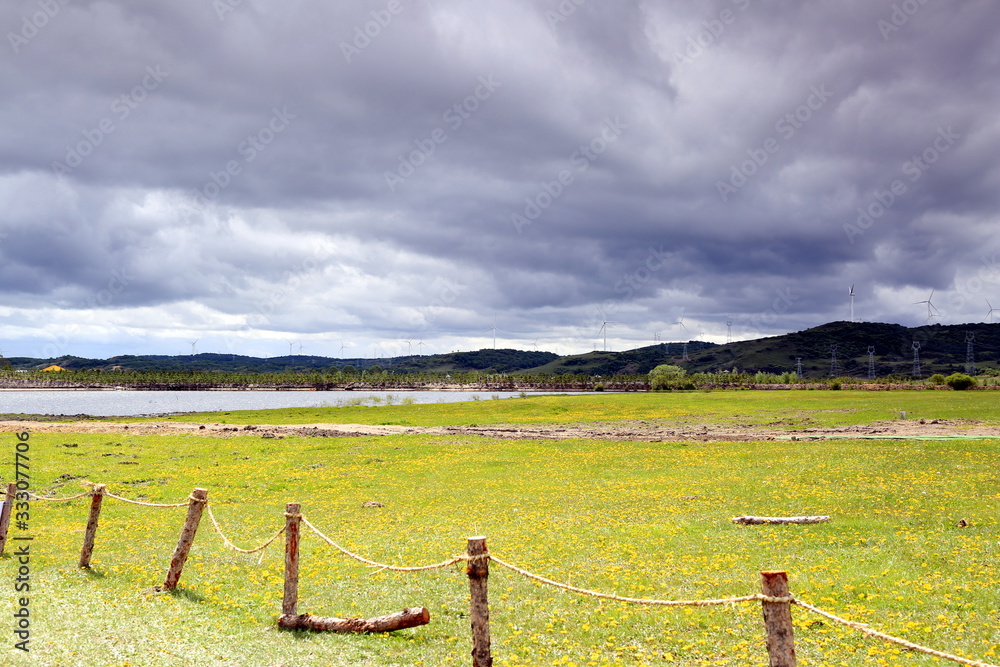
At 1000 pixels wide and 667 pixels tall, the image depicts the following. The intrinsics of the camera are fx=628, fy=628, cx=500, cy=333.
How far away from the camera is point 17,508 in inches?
1092

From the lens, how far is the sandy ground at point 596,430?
58.3 meters

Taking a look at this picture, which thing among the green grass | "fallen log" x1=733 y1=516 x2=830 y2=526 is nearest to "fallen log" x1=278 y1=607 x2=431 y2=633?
"fallen log" x1=733 y1=516 x2=830 y2=526

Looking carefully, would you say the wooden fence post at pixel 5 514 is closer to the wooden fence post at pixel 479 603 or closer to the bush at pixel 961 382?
the wooden fence post at pixel 479 603

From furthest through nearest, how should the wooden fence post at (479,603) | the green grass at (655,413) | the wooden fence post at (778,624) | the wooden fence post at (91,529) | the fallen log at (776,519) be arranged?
the green grass at (655,413) < the fallen log at (776,519) < the wooden fence post at (91,529) < the wooden fence post at (479,603) < the wooden fence post at (778,624)

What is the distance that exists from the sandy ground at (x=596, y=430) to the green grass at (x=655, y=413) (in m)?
5.78

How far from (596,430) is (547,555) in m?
51.5

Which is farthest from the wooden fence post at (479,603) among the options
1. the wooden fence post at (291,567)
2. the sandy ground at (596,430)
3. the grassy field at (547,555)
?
the sandy ground at (596,430)

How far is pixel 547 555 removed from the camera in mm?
20969

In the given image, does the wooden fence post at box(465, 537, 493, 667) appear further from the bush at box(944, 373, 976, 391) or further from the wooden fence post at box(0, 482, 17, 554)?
the bush at box(944, 373, 976, 391)

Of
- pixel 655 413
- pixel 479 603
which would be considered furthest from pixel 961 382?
pixel 479 603

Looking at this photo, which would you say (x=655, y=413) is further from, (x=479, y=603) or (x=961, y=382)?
(x=479, y=603)

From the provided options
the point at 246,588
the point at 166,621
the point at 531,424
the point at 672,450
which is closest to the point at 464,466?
the point at 672,450

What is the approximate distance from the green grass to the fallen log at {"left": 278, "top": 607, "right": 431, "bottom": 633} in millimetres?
62951

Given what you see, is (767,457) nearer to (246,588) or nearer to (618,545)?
(618,545)
